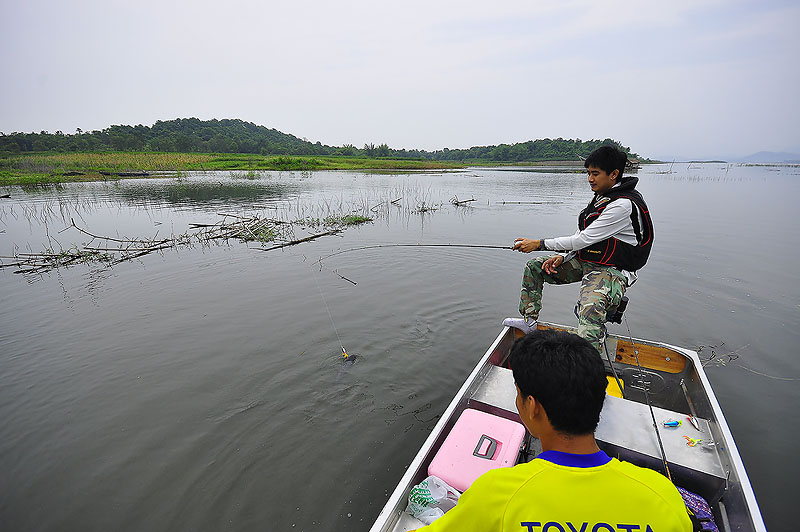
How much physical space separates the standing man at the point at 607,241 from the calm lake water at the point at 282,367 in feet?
7.20

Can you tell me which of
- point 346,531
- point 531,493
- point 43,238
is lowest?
point 346,531

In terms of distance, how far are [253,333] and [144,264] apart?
591 centimetres

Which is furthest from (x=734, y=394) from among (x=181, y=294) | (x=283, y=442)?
(x=181, y=294)

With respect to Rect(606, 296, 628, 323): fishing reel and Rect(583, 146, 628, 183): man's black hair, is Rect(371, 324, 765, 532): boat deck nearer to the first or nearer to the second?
Rect(606, 296, 628, 323): fishing reel

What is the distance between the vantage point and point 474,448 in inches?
111

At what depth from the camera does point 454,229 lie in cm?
1488

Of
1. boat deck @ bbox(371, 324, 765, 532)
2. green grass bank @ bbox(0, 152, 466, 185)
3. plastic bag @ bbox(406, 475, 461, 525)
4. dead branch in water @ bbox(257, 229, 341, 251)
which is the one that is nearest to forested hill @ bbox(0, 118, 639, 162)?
green grass bank @ bbox(0, 152, 466, 185)

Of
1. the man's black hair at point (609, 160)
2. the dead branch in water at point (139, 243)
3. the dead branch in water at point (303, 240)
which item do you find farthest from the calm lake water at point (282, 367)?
the man's black hair at point (609, 160)

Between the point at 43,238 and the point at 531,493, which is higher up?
the point at 531,493


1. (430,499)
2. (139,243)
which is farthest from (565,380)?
(139,243)

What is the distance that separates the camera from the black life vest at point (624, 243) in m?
3.62

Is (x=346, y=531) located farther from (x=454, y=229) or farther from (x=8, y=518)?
(x=454, y=229)

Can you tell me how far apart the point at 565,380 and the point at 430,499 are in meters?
1.48

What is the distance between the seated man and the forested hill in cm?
3693
